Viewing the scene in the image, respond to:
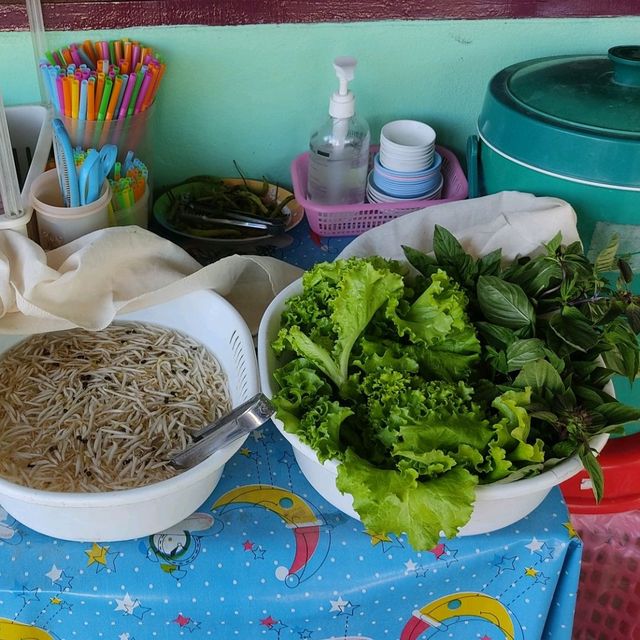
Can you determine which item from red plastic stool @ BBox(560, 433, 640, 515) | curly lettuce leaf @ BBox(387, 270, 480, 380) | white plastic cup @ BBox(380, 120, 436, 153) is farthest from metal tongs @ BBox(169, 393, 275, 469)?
red plastic stool @ BBox(560, 433, 640, 515)

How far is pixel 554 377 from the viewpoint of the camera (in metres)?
0.73

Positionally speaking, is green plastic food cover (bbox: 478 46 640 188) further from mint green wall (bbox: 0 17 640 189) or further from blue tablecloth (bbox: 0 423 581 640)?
blue tablecloth (bbox: 0 423 581 640)

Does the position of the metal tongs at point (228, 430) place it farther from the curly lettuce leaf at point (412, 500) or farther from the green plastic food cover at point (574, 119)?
the green plastic food cover at point (574, 119)

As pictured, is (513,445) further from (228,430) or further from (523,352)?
(228,430)

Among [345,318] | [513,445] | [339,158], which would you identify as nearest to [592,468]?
[513,445]

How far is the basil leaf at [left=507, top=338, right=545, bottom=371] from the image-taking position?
74 centimetres

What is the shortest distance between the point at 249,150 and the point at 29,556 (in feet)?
2.63

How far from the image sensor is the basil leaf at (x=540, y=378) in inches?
28.3

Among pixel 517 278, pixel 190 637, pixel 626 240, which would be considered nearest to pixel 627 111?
pixel 626 240

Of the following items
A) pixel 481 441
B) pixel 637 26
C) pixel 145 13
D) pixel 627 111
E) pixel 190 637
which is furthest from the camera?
pixel 637 26

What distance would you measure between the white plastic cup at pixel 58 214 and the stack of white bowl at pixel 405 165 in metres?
0.44

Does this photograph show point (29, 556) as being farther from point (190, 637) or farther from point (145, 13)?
point (145, 13)

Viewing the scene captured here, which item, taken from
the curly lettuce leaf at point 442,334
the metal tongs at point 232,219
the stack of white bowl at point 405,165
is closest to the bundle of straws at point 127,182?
the metal tongs at point 232,219

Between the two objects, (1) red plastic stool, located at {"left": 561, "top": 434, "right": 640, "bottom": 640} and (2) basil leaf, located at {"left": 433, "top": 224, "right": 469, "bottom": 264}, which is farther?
(1) red plastic stool, located at {"left": 561, "top": 434, "right": 640, "bottom": 640}
